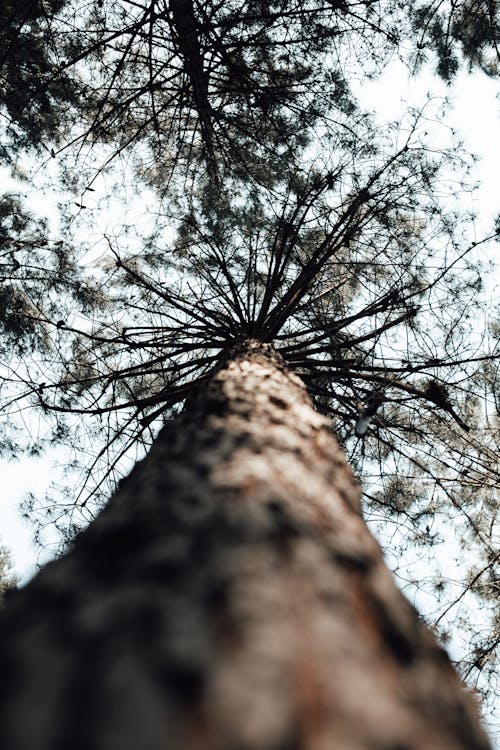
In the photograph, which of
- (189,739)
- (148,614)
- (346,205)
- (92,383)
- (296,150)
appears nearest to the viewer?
(189,739)

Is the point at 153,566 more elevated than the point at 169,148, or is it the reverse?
the point at 169,148

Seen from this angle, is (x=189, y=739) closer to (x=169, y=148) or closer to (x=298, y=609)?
(x=298, y=609)

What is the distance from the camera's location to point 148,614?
0.62 meters

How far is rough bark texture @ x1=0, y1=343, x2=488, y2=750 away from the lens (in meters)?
0.47

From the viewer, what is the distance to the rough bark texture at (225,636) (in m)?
0.47

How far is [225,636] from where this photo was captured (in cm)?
58

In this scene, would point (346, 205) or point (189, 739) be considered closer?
point (189, 739)

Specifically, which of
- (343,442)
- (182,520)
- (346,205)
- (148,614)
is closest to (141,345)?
(343,442)

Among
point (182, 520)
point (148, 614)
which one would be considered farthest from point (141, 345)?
point (148, 614)

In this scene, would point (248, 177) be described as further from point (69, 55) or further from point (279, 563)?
point (279, 563)

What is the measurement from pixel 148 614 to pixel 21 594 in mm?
299

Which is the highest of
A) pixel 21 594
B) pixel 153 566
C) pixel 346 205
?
pixel 346 205

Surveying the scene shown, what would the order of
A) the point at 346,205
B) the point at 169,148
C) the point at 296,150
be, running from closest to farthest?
the point at 346,205 → the point at 296,150 → the point at 169,148

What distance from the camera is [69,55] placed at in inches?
173
